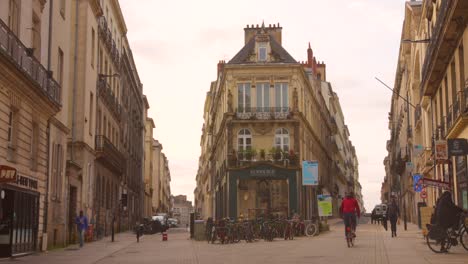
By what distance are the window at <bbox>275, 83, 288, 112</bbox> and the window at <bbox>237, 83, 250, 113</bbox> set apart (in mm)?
2221

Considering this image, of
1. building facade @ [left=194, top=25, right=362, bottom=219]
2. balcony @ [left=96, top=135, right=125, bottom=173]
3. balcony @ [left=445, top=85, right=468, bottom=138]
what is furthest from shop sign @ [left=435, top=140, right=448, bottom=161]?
building facade @ [left=194, top=25, right=362, bottom=219]

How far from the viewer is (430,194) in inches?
1677

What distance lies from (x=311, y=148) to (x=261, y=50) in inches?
480

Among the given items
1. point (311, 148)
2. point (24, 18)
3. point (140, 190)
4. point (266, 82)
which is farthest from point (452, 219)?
point (140, 190)

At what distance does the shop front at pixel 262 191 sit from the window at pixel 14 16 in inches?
1330

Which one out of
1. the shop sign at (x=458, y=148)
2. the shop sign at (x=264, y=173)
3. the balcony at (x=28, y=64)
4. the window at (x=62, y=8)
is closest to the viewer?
the balcony at (x=28, y=64)

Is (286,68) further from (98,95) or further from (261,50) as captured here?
(98,95)

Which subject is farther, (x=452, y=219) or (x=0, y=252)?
(x=0, y=252)

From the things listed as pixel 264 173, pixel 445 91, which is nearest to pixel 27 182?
pixel 445 91

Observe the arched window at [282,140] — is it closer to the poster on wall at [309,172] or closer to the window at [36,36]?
the poster on wall at [309,172]

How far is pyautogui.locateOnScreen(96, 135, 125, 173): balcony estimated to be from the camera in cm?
3891

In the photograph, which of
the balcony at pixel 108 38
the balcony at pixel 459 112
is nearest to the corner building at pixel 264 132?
the balcony at pixel 108 38

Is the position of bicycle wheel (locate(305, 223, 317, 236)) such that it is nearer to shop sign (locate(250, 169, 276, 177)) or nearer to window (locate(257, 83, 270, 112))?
shop sign (locate(250, 169, 276, 177))

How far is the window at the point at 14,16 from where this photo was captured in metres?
20.8
